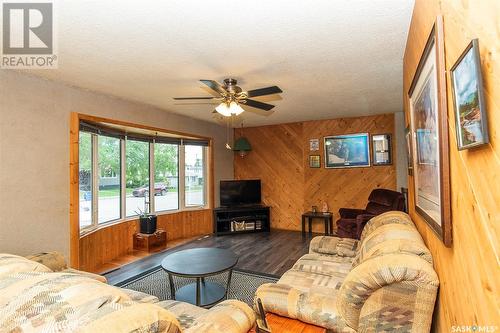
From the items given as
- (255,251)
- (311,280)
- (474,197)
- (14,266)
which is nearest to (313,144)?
(255,251)

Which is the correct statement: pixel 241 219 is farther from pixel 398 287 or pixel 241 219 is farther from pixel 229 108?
pixel 398 287

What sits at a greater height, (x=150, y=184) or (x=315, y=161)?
(x=315, y=161)

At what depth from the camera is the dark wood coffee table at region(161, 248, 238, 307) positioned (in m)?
2.42

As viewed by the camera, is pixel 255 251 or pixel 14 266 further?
pixel 255 251

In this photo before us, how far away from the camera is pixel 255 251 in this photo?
14.0ft

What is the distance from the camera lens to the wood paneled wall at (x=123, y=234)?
138 inches

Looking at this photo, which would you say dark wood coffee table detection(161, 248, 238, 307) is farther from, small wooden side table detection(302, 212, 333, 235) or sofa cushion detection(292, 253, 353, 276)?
small wooden side table detection(302, 212, 333, 235)

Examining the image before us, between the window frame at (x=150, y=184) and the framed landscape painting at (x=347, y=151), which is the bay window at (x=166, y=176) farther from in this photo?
the framed landscape painting at (x=347, y=151)

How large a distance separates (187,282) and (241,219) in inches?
101

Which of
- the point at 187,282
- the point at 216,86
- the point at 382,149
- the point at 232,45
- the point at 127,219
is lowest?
the point at 187,282

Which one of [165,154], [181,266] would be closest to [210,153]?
[165,154]

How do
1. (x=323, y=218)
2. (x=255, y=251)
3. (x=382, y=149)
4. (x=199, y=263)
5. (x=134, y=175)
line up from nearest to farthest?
(x=199, y=263) < (x=255, y=251) < (x=134, y=175) < (x=382, y=149) < (x=323, y=218)
